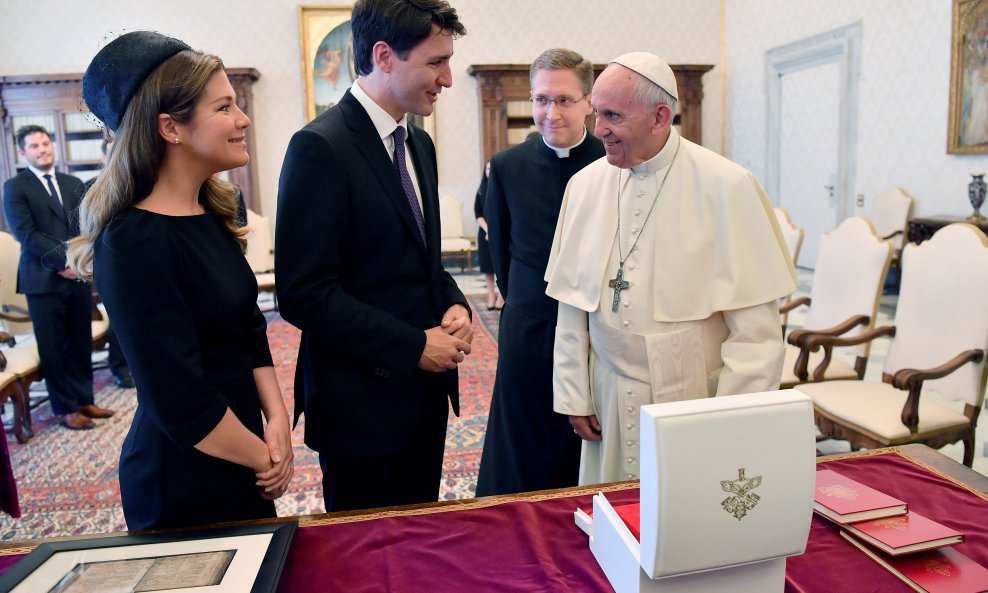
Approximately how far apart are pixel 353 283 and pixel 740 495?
1.14m

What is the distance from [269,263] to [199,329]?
7964mm

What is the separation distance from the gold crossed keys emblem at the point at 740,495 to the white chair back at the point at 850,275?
9.50ft

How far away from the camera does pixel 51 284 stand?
15.7 feet

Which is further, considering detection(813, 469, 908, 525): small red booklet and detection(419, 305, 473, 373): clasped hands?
detection(419, 305, 473, 373): clasped hands

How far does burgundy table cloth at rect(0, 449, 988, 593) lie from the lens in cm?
126

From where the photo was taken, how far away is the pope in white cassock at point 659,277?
6.35ft

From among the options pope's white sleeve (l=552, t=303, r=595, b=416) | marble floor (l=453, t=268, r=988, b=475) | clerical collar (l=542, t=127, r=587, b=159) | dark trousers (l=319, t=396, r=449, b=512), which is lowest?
marble floor (l=453, t=268, r=988, b=475)

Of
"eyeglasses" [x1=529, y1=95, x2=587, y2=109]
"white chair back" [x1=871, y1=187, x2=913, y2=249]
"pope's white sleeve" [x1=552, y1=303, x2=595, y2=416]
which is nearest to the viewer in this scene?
"pope's white sleeve" [x1=552, y1=303, x2=595, y2=416]

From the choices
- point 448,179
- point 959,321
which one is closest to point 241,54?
point 448,179

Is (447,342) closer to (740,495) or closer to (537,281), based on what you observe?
(537,281)

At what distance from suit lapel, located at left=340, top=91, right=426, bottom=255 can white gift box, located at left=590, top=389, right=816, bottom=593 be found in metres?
1.02

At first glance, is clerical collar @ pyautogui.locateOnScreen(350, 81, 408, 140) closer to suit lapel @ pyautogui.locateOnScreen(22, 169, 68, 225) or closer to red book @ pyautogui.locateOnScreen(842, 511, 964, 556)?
red book @ pyautogui.locateOnScreen(842, 511, 964, 556)

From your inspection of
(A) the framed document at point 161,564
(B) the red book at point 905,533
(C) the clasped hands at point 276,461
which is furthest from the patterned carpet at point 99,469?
(B) the red book at point 905,533

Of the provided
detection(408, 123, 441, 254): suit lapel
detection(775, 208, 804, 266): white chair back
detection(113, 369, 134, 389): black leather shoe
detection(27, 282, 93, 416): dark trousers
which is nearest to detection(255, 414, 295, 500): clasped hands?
detection(408, 123, 441, 254): suit lapel
